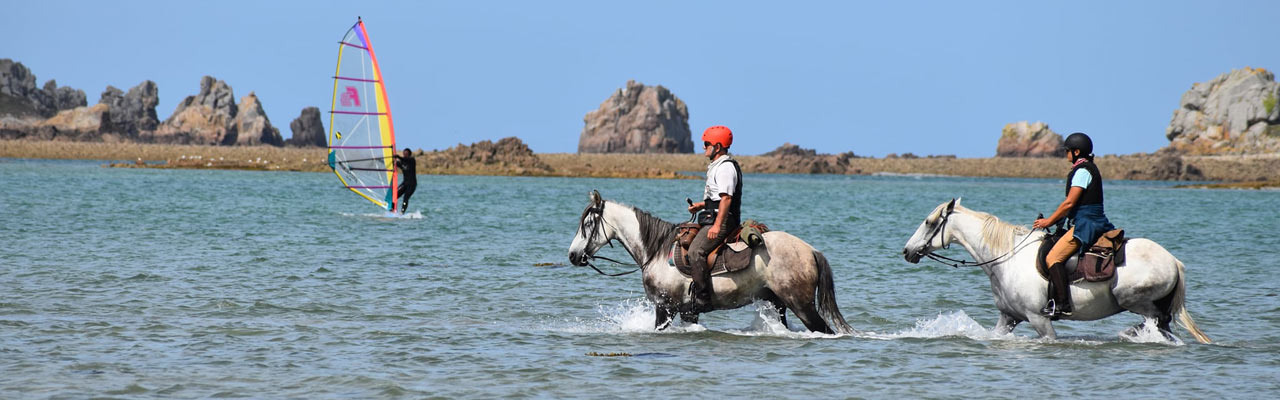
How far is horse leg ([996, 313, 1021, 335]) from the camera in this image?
11.1 m

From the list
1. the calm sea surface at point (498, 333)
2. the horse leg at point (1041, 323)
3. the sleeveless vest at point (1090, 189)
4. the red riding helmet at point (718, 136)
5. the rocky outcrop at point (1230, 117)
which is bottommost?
the calm sea surface at point (498, 333)

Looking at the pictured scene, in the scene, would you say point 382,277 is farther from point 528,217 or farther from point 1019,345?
point 528,217

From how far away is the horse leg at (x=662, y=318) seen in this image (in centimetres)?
1116

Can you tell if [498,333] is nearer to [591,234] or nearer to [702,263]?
[591,234]

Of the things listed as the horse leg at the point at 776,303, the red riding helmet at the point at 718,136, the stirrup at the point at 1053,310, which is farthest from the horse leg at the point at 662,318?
the stirrup at the point at 1053,310

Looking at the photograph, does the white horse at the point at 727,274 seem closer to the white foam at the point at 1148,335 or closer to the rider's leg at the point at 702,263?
the rider's leg at the point at 702,263

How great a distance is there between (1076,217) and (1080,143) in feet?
2.11

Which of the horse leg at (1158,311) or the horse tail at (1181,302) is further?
the horse leg at (1158,311)

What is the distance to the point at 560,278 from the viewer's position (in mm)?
18266

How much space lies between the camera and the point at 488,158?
106 metres

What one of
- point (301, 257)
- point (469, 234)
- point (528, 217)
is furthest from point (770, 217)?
point (301, 257)

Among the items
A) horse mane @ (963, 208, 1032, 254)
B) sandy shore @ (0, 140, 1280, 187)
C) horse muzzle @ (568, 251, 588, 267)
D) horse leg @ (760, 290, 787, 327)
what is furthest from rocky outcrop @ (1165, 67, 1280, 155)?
horse muzzle @ (568, 251, 588, 267)

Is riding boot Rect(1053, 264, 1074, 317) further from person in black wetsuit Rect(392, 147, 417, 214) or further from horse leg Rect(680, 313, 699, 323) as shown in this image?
person in black wetsuit Rect(392, 147, 417, 214)

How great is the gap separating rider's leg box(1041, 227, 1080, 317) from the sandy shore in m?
94.3
